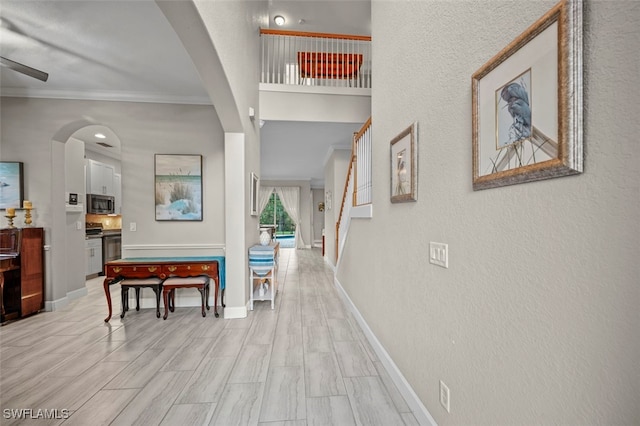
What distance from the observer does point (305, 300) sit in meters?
4.05

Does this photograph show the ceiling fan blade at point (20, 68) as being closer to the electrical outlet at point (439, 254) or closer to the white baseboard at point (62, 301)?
the white baseboard at point (62, 301)

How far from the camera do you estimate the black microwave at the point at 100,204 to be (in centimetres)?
568

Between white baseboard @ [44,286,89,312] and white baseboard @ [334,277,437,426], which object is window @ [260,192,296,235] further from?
white baseboard @ [334,277,437,426]

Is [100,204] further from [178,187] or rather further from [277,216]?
[277,216]

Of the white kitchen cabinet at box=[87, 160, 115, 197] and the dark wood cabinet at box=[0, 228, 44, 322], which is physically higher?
the white kitchen cabinet at box=[87, 160, 115, 197]

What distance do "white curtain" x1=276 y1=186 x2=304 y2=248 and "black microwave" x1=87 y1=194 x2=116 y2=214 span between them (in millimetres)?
6031

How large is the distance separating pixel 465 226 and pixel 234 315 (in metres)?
2.96

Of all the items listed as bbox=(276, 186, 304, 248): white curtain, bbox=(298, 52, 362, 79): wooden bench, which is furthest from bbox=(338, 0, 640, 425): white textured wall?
bbox=(276, 186, 304, 248): white curtain

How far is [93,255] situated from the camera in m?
5.59

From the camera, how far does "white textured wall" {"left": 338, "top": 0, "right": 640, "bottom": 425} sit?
64 cm

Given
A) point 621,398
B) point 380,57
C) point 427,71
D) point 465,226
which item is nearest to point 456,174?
point 465,226

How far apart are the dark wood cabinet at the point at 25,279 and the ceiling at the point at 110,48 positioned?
2011 mm

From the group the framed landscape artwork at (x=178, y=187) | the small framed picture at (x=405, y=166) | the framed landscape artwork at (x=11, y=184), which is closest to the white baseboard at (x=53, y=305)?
the framed landscape artwork at (x=11, y=184)

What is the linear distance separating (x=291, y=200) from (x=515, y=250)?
35.4 feet
